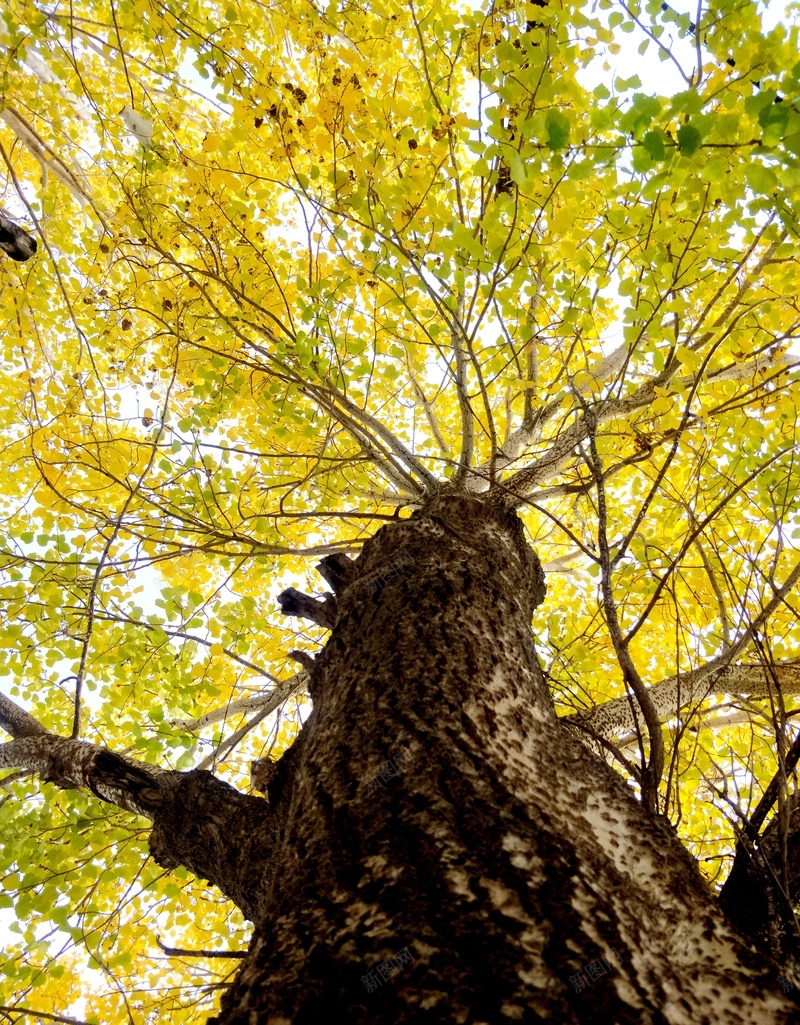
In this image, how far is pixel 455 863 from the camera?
1.02m

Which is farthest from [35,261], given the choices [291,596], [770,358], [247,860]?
[770,358]

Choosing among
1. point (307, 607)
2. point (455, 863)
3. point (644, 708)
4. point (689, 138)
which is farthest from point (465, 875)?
point (689, 138)

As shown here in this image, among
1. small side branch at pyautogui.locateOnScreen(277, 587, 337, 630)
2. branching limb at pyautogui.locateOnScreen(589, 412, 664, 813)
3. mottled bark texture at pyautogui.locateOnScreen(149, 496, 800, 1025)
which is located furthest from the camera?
small side branch at pyautogui.locateOnScreen(277, 587, 337, 630)

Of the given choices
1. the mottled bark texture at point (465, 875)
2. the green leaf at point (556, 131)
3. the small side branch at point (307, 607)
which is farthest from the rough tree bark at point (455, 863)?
the green leaf at point (556, 131)

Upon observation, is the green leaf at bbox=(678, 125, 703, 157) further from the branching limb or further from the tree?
the branching limb

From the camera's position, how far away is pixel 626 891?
Result: 1054mm

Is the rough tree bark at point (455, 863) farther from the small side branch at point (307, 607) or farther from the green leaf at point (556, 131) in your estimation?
the green leaf at point (556, 131)

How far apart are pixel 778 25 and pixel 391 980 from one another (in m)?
2.90

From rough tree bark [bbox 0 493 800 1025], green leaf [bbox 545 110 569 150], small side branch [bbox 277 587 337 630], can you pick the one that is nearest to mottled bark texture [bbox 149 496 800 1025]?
rough tree bark [bbox 0 493 800 1025]

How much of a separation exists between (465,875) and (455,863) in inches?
1.2

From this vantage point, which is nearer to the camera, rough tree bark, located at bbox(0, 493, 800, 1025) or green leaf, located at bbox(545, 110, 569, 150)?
rough tree bark, located at bbox(0, 493, 800, 1025)

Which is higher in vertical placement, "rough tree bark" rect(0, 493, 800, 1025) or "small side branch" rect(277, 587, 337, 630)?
"small side branch" rect(277, 587, 337, 630)

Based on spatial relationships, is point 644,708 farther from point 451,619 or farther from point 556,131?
point 556,131

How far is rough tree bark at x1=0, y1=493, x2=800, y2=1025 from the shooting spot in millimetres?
821
